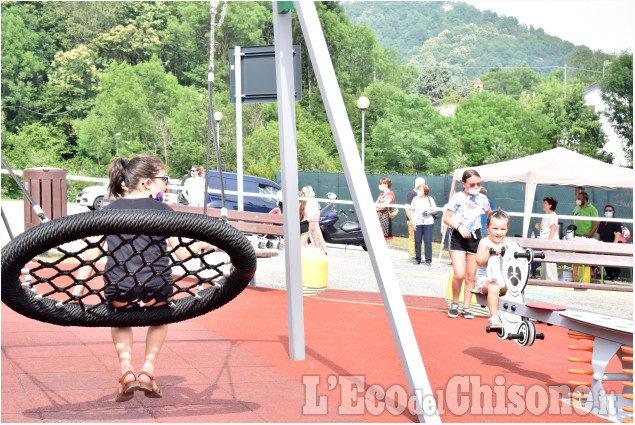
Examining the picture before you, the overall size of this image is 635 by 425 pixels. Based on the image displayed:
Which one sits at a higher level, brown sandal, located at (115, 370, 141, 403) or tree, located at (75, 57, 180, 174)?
tree, located at (75, 57, 180, 174)

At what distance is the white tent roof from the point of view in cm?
1530

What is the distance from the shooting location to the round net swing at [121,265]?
343 cm

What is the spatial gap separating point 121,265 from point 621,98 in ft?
191

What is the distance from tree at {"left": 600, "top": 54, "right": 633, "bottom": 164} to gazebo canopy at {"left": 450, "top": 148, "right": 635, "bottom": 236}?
4297cm

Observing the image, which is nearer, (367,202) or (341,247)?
(367,202)

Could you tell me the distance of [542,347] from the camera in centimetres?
700

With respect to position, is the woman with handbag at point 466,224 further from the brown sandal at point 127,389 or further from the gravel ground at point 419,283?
the brown sandal at point 127,389

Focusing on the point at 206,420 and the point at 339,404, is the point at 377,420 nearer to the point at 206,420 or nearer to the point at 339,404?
the point at 339,404

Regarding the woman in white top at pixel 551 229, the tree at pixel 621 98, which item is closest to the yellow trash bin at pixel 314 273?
the woman in white top at pixel 551 229

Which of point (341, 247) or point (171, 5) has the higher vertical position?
point (171, 5)

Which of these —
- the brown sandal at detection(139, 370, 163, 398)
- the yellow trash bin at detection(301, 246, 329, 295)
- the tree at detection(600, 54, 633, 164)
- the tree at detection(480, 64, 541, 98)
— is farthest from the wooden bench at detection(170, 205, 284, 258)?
the tree at detection(480, 64, 541, 98)

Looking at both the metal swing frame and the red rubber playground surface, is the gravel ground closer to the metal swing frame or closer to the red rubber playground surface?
the red rubber playground surface

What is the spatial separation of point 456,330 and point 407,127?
2150 inches

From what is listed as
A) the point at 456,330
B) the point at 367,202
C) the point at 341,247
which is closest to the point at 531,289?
the point at 456,330
